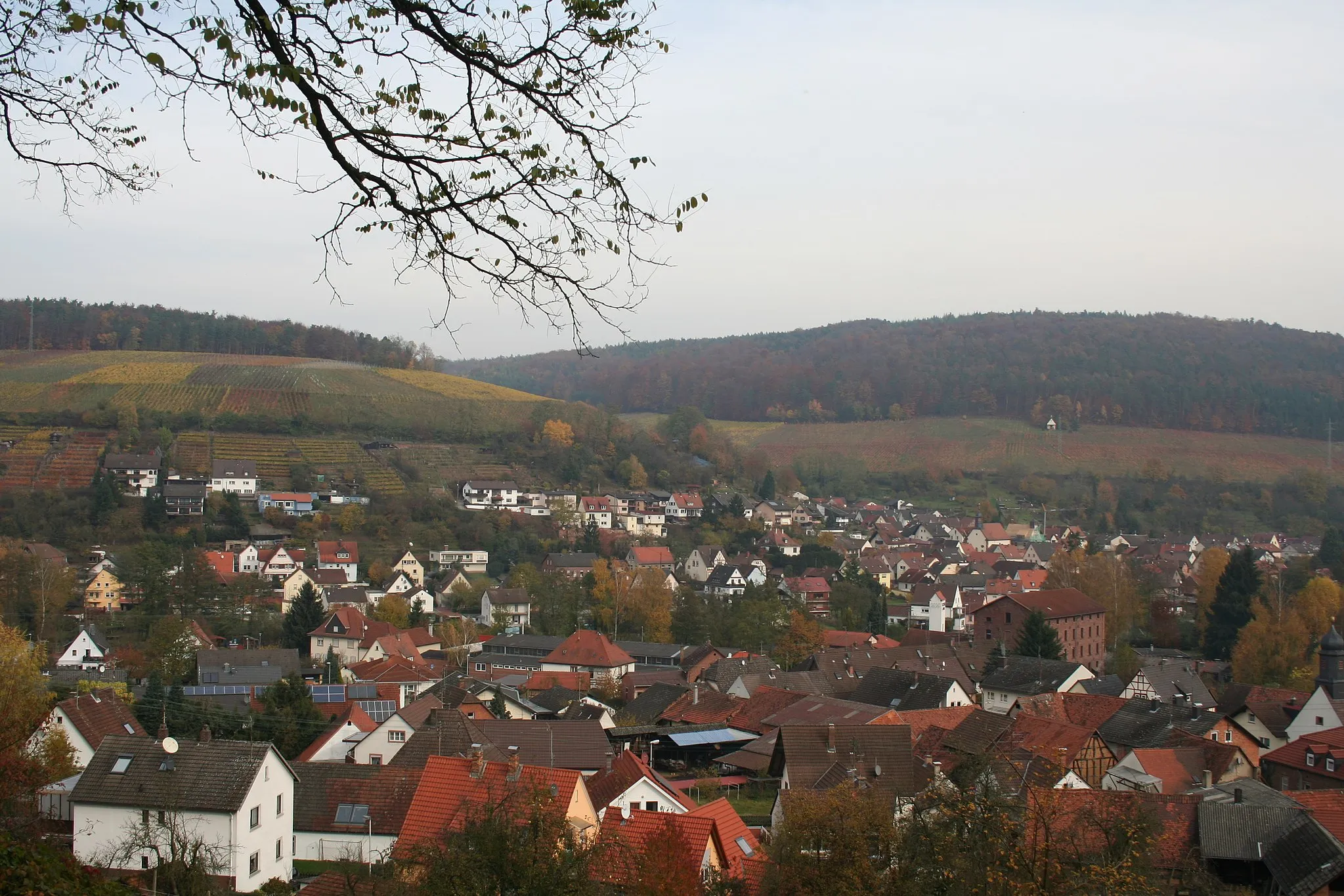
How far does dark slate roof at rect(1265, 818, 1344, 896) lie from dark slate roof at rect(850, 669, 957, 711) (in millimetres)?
13402

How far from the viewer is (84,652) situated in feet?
119

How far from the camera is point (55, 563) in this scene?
140 ft

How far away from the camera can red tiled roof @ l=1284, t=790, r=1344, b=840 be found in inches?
666

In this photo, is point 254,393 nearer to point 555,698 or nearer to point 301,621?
point 301,621

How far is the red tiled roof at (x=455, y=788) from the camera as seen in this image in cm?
1479

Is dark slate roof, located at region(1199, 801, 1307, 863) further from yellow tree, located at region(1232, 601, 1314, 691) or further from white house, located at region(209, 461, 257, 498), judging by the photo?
white house, located at region(209, 461, 257, 498)

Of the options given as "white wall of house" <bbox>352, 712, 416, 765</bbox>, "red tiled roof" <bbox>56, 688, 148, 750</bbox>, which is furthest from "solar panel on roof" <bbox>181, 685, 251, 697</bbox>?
"white wall of house" <bbox>352, 712, 416, 765</bbox>

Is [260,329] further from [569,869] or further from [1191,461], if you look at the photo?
[569,869]

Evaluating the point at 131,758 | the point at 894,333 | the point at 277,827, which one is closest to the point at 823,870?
the point at 277,827

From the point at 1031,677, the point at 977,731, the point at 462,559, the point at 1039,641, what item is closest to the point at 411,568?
the point at 462,559

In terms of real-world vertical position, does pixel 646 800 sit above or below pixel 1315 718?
above

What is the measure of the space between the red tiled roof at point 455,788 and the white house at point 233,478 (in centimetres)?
4663

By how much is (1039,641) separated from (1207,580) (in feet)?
41.6

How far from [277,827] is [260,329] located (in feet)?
278
